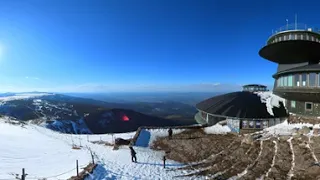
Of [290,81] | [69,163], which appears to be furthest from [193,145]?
[290,81]

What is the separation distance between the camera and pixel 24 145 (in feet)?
65.4

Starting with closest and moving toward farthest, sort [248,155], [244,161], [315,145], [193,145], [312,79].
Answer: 1. [315,145]
2. [244,161]
3. [248,155]
4. [193,145]
5. [312,79]

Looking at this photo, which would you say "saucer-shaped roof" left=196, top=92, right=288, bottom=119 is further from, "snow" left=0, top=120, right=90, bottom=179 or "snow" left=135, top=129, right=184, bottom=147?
"snow" left=0, top=120, right=90, bottom=179

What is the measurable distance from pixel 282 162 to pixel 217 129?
42.5 ft

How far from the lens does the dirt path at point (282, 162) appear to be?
15438mm

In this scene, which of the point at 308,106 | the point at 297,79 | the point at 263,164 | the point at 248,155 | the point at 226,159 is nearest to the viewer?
the point at 263,164

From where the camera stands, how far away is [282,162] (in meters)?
17.4

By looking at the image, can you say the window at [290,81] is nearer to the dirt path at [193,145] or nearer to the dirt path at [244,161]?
the dirt path at [193,145]

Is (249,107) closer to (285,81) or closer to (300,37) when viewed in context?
(285,81)

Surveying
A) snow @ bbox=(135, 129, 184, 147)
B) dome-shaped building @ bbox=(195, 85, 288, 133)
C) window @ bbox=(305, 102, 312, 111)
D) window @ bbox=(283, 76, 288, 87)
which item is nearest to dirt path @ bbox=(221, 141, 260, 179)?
dome-shaped building @ bbox=(195, 85, 288, 133)

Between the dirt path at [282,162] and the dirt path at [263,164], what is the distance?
1.72 feet

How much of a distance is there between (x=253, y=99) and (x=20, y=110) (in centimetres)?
17150

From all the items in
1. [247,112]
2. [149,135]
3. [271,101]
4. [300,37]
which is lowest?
[149,135]

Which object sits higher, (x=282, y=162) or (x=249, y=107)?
(x=249, y=107)
